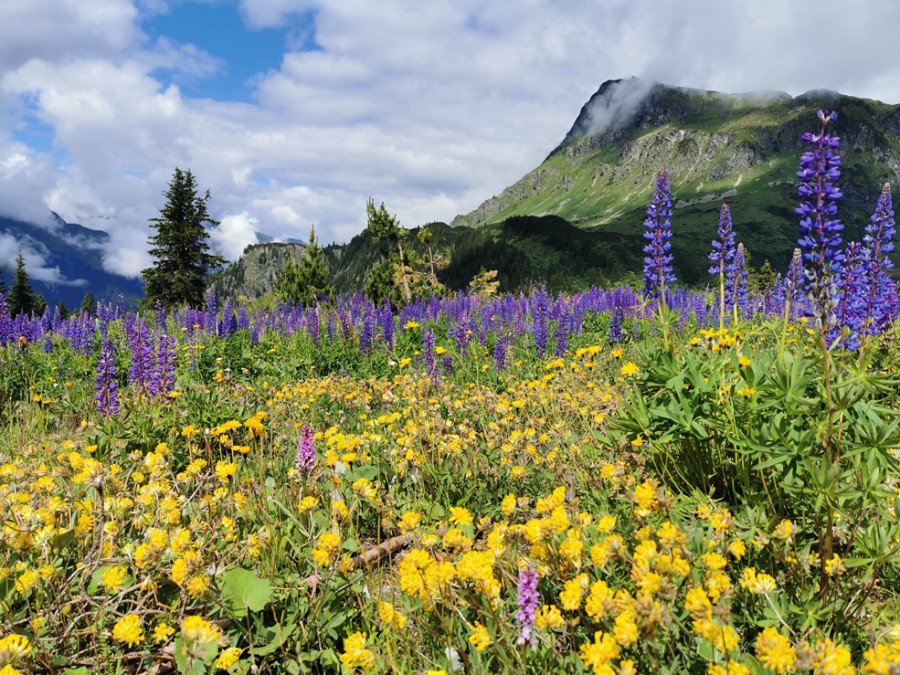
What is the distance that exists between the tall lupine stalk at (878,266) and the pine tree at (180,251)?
48228mm

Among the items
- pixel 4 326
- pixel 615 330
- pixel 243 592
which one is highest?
pixel 4 326

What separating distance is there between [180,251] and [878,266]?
168 feet

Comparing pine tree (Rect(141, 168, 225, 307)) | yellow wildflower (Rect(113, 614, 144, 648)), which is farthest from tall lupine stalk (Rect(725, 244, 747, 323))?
pine tree (Rect(141, 168, 225, 307))

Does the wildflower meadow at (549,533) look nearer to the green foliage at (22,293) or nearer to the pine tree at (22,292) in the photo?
the green foliage at (22,293)

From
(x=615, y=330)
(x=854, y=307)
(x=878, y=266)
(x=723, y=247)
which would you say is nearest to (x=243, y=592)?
(x=723, y=247)

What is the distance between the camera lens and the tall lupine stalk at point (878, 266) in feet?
14.9

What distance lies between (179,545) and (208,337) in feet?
39.9

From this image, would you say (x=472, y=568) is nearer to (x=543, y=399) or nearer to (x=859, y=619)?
(x=859, y=619)

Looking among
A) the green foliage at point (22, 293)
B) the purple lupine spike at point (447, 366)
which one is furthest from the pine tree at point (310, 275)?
the green foliage at point (22, 293)

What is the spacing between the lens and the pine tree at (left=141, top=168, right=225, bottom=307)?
45.2 m

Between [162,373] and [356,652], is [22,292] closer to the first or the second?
[162,373]

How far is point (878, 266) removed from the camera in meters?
4.83

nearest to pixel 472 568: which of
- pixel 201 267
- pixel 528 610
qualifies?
pixel 528 610

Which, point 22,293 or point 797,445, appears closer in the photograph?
point 797,445
